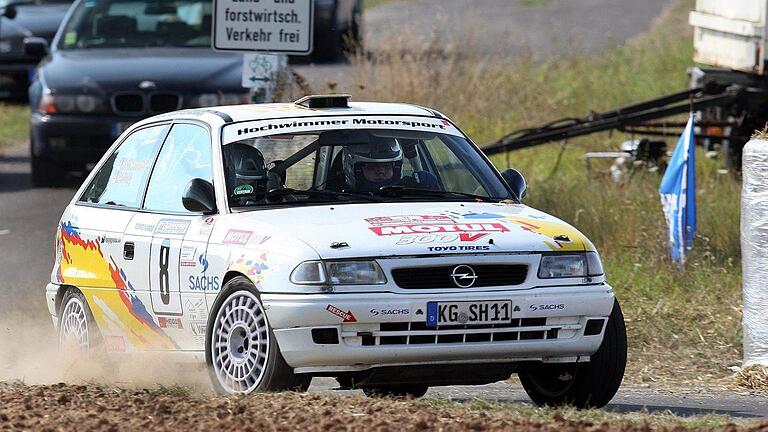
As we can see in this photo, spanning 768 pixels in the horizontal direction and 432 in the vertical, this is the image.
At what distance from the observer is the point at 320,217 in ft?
24.7

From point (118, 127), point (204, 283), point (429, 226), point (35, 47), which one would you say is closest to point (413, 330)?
point (429, 226)

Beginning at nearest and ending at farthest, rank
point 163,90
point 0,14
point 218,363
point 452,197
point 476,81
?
point 218,363
point 452,197
point 163,90
point 476,81
point 0,14

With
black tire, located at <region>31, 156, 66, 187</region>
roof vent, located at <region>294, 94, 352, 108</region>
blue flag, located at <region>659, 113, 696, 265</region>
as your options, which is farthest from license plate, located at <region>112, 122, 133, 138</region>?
roof vent, located at <region>294, 94, 352, 108</region>

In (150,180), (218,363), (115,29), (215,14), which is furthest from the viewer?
(115,29)

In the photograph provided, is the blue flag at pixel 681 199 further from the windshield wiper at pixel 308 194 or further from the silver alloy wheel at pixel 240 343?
the silver alloy wheel at pixel 240 343

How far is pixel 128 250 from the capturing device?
8492 mm

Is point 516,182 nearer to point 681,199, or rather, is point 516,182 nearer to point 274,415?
point 274,415

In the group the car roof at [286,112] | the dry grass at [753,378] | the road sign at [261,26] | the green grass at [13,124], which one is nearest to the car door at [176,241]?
the car roof at [286,112]

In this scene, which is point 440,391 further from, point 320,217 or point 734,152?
point 734,152

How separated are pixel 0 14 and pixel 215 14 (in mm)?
11751

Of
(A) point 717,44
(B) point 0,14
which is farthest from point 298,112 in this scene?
(B) point 0,14

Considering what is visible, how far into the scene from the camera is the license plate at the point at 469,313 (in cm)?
709

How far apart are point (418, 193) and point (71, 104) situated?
8.98 metres

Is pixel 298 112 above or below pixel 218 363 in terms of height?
above
